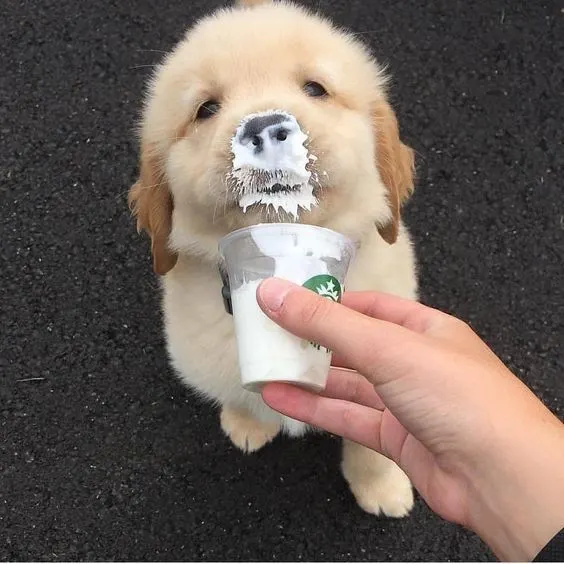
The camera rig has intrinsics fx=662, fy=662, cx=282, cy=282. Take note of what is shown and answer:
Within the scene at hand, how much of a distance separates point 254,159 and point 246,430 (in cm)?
112

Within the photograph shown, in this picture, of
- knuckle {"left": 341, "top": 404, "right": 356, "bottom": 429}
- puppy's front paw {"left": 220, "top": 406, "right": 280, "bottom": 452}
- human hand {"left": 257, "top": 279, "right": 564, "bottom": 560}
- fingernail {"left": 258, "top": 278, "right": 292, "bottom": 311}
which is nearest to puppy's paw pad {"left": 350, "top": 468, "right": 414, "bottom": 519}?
puppy's front paw {"left": 220, "top": 406, "right": 280, "bottom": 452}

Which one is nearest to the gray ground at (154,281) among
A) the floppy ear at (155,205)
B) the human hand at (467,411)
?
the floppy ear at (155,205)

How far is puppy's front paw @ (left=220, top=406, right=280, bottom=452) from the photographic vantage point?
1.95 metres

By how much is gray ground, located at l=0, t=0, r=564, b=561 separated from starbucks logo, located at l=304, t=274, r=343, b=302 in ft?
3.46

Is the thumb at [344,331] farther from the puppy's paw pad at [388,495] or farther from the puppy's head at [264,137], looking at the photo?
the puppy's paw pad at [388,495]

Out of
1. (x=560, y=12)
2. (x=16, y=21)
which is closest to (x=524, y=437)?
(x=560, y=12)

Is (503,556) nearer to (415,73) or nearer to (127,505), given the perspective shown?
(127,505)

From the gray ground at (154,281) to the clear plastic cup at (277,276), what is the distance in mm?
1007

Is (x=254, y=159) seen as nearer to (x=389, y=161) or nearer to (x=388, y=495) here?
(x=389, y=161)

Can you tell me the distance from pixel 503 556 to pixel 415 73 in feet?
5.59

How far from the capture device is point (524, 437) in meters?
1.04

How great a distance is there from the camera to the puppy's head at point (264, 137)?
1090 millimetres

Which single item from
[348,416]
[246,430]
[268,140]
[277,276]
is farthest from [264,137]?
[246,430]

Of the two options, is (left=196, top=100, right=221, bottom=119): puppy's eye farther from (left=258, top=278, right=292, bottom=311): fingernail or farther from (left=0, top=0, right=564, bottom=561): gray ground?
(left=0, top=0, right=564, bottom=561): gray ground
